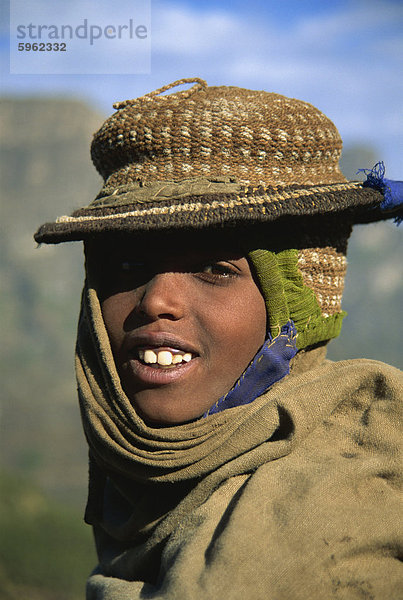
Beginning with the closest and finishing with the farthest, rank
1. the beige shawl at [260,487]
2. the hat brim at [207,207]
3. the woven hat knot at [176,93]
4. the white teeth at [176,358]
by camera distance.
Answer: the beige shawl at [260,487] → the hat brim at [207,207] → the white teeth at [176,358] → the woven hat knot at [176,93]

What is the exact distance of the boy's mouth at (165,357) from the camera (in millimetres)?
2150

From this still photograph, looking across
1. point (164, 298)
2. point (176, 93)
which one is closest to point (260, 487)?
point (164, 298)

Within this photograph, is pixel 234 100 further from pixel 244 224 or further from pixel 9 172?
pixel 9 172

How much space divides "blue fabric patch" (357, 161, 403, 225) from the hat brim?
3cm

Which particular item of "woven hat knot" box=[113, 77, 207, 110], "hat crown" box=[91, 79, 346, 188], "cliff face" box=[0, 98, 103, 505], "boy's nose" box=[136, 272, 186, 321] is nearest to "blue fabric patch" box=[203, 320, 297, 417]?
"boy's nose" box=[136, 272, 186, 321]

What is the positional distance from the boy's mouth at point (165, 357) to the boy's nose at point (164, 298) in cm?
12

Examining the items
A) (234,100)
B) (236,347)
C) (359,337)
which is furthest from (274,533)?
(359,337)

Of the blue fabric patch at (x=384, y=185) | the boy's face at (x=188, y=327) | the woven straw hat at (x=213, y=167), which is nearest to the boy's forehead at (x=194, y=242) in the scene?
the boy's face at (x=188, y=327)

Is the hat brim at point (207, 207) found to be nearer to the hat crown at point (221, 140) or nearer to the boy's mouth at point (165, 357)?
the hat crown at point (221, 140)

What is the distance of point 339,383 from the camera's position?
6.46 ft

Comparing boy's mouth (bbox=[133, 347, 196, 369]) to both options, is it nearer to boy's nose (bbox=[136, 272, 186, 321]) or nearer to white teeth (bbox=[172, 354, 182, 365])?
white teeth (bbox=[172, 354, 182, 365])

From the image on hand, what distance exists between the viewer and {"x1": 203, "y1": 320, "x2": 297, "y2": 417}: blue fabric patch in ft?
7.16

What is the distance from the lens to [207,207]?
Answer: 81.3 inches

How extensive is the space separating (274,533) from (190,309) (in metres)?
0.82
